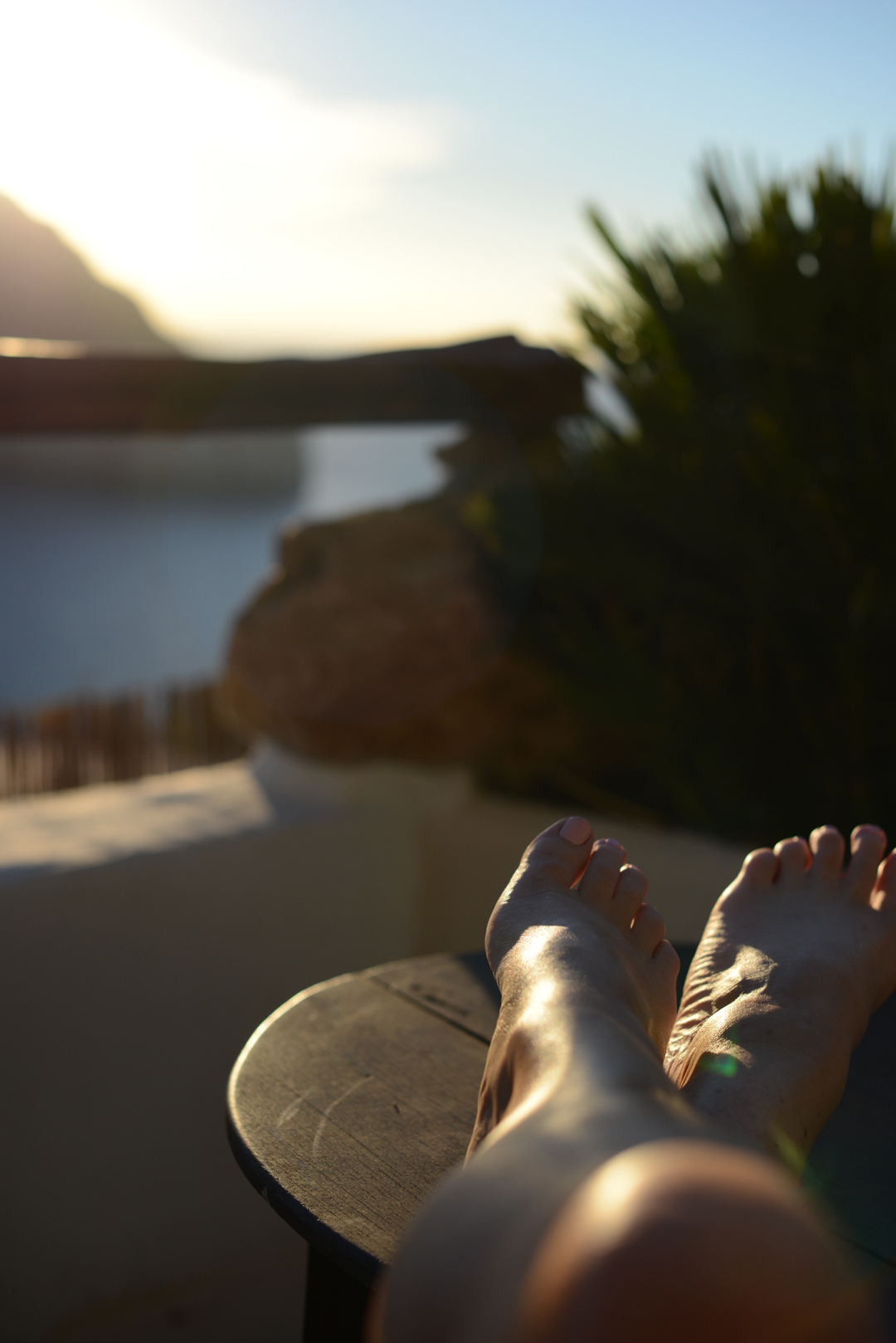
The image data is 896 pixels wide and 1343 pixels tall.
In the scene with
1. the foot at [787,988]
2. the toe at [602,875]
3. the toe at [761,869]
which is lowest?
the foot at [787,988]

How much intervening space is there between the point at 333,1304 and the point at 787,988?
19.9 inches

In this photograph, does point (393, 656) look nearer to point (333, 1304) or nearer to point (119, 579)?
point (333, 1304)

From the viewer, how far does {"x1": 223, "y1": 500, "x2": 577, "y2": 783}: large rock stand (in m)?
2.05

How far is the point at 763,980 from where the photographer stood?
3.26 feet

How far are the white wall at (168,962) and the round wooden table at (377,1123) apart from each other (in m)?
0.65

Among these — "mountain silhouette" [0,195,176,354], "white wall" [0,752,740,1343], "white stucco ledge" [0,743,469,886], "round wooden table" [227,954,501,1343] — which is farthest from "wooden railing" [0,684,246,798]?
"round wooden table" [227,954,501,1343]

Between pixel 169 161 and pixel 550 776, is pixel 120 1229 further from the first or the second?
pixel 169 161

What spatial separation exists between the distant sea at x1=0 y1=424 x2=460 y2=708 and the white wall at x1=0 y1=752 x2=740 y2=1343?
399 centimetres

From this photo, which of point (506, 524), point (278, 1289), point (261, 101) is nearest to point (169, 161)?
point (261, 101)

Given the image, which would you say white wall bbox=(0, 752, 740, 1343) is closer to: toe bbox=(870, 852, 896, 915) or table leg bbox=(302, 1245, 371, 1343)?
toe bbox=(870, 852, 896, 915)

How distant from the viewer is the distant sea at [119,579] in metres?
7.63

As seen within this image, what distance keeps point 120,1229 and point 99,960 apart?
17.4 inches

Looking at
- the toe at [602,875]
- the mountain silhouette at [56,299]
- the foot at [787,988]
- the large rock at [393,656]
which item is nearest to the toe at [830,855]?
the foot at [787,988]

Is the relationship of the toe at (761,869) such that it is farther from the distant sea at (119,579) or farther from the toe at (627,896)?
the distant sea at (119,579)
